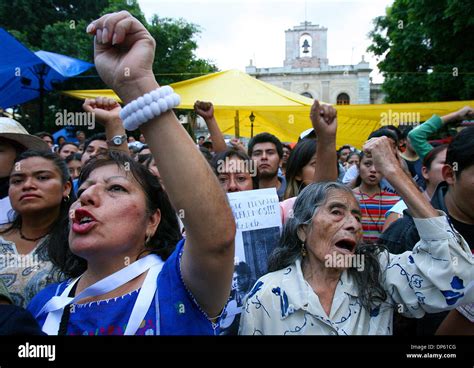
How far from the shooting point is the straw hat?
240cm

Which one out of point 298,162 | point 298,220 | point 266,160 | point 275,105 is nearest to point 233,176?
point 298,162

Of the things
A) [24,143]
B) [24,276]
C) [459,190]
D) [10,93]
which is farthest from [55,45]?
[459,190]

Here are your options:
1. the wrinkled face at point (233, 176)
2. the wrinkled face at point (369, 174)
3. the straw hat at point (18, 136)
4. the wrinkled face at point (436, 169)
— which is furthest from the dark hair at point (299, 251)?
the wrinkled face at point (369, 174)

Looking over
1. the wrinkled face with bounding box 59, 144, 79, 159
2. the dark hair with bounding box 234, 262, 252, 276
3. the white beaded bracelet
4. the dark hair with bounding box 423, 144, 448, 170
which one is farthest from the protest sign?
the wrinkled face with bounding box 59, 144, 79, 159

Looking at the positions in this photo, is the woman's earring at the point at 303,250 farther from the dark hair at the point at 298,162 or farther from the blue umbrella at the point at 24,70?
the blue umbrella at the point at 24,70

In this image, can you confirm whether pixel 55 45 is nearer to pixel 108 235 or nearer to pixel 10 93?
pixel 10 93

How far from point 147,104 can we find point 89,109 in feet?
4.69

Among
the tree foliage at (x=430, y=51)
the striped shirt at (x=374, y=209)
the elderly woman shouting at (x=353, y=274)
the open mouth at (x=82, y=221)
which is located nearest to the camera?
the open mouth at (x=82, y=221)

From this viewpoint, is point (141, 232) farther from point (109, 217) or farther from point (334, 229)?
point (334, 229)

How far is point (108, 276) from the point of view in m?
1.28

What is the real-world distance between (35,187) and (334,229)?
4.20 feet

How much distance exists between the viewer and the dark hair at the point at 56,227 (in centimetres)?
184

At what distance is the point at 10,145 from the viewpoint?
2471 mm

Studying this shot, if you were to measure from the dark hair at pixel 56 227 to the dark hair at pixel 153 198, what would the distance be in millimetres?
458
